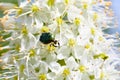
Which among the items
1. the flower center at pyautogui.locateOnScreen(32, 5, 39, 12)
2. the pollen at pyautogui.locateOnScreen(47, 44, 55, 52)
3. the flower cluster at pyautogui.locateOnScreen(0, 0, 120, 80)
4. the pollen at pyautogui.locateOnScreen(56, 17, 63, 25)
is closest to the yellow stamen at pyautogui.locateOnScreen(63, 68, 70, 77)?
the flower cluster at pyautogui.locateOnScreen(0, 0, 120, 80)

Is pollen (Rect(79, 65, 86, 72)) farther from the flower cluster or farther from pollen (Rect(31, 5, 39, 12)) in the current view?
pollen (Rect(31, 5, 39, 12))

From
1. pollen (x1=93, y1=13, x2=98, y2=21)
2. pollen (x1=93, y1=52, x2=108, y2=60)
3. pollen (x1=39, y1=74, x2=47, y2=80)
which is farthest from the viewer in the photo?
pollen (x1=93, y1=13, x2=98, y2=21)

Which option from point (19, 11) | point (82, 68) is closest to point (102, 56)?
point (82, 68)

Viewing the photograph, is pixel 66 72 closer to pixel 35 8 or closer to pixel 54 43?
pixel 54 43

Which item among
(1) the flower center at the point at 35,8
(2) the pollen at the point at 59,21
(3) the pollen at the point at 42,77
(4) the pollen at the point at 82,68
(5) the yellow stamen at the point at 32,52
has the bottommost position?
(3) the pollen at the point at 42,77

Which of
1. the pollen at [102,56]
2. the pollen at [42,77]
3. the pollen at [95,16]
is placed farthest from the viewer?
the pollen at [95,16]

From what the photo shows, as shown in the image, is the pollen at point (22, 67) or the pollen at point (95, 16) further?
the pollen at point (95, 16)

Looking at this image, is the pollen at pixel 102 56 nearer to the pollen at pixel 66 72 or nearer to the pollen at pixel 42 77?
the pollen at pixel 66 72

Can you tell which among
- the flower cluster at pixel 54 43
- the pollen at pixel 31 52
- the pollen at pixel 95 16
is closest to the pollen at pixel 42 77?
the flower cluster at pixel 54 43
